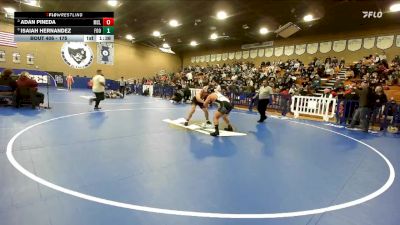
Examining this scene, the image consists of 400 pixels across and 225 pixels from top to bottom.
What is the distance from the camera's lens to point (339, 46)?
2136 centimetres

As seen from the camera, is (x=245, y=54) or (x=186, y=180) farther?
(x=245, y=54)

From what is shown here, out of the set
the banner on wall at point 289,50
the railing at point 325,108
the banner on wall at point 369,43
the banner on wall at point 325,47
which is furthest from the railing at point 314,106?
the banner on wall at point 289,50

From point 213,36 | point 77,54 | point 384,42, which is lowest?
point 77,54

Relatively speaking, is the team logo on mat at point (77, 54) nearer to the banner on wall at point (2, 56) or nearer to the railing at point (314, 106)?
the banner on wall at point (2, 56)

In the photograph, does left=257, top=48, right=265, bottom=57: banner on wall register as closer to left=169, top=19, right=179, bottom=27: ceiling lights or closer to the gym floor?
left=169, top=19, right=179, bottom=27: ceiling lights

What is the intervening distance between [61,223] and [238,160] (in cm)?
301

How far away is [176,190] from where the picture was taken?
3.15m

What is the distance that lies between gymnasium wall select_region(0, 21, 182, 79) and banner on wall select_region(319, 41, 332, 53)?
67.8ft

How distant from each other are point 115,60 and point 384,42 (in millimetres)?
26811

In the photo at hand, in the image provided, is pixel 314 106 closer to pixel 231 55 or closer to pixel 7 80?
pixel 7 80

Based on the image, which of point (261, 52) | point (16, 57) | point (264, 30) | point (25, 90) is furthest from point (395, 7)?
point (16, 57)

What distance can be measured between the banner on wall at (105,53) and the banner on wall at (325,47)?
22.6 m

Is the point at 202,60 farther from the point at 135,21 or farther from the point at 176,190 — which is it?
the point at 176,190

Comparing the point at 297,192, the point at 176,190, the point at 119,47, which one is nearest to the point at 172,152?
the point at 176,190
